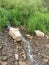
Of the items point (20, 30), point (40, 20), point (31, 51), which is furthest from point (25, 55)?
point (40, 20)

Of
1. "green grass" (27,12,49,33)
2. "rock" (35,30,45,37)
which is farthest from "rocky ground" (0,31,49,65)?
"green grass" (27,12,49,33)

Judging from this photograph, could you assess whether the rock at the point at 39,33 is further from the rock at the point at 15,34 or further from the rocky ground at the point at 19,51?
the rock at the point at 15,34

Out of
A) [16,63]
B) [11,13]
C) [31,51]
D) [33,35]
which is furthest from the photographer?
[11,13]

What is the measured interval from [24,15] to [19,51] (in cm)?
161

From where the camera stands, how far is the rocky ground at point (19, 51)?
4.84m

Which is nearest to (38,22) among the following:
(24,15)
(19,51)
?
(24,15)

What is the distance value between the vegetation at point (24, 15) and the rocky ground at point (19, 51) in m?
0.39

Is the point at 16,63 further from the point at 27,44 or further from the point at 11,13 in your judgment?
the point at 11,13

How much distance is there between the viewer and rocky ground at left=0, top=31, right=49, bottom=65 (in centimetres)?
484

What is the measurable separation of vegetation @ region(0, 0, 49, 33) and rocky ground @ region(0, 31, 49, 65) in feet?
1.29

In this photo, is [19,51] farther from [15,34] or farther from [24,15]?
[24,15]

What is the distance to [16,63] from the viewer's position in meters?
4.77

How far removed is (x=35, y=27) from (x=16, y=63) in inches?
58.0

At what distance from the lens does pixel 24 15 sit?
6438mm
